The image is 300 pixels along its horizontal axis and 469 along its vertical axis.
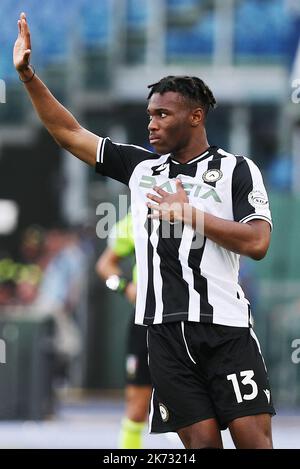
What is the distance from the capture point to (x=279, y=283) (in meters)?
15.5

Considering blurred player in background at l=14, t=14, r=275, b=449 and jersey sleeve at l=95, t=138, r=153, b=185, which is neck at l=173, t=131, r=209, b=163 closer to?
blurred player in background at l=14, t=14, r=275, b=449

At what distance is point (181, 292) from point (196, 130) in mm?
829

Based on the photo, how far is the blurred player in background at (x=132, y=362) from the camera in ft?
28.5

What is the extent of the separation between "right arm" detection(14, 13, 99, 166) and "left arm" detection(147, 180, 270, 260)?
2.06ft

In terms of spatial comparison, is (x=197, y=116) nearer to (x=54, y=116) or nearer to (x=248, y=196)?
(x=248, y=196)

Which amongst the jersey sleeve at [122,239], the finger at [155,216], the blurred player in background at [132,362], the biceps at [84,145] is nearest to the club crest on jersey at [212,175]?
the finger at [155,216]

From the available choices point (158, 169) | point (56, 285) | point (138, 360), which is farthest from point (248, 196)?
point (56, 285)

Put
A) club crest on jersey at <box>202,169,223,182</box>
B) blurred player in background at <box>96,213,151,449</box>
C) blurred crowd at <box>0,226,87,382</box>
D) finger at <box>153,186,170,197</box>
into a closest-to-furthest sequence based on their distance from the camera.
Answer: finger at <box>153,186,170,197</box>, club crest on jersey at <box>202,169,223,182</box>, blurred player in background at <box>96,213,151,449</box>, blurred crowd at <box>0,226,87,382</box>

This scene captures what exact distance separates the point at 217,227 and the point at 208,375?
728 millimetres

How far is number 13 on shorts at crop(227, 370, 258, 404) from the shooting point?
563cm

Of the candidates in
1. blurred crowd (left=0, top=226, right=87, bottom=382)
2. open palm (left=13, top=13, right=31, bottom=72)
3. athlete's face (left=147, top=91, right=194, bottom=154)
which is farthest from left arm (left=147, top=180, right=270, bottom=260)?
blurred crowd (left=0, top=226, right=87, bottom=382)

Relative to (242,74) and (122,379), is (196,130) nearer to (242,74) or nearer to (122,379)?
(122,379)

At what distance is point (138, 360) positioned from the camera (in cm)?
874

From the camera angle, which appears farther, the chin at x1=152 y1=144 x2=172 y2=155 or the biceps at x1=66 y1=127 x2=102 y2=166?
the biceps at x1=66 y1=127 x2=102 y2=166
